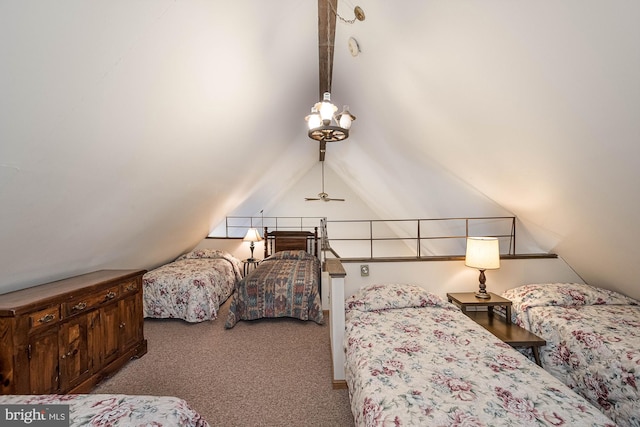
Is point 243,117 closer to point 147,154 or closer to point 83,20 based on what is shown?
point 147,154

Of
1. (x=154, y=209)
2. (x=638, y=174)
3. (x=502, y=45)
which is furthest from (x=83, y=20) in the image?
(x=638, y=174)

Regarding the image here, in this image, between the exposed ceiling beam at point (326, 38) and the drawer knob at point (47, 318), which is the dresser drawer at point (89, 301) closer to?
the drawer knob at point (47, 318)

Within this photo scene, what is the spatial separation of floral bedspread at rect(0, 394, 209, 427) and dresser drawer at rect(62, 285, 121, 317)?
0.93 meters

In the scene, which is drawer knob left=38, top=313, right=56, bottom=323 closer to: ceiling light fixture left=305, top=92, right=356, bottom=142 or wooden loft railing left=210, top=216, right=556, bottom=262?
ceiling light fixture left=305, top=92, right=356, bottom=142

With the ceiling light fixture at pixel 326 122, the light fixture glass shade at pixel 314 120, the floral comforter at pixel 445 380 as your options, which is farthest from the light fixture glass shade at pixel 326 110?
the floral comforter at pixel 445 380

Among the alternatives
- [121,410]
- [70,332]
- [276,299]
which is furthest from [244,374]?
[121,410]

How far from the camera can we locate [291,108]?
10.8 feet

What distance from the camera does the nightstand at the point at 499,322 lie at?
2.10m

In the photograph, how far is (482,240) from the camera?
2.53 meters

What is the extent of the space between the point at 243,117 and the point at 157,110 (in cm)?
99

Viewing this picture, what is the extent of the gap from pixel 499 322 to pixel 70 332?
3.42 metres

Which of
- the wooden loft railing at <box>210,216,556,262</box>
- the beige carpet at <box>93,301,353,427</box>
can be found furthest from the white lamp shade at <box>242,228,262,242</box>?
the beige carpet at <box>93,301,353,427</box>

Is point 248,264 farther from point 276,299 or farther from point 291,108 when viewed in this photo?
point 291,108

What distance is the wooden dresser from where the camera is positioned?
1.63 metres
